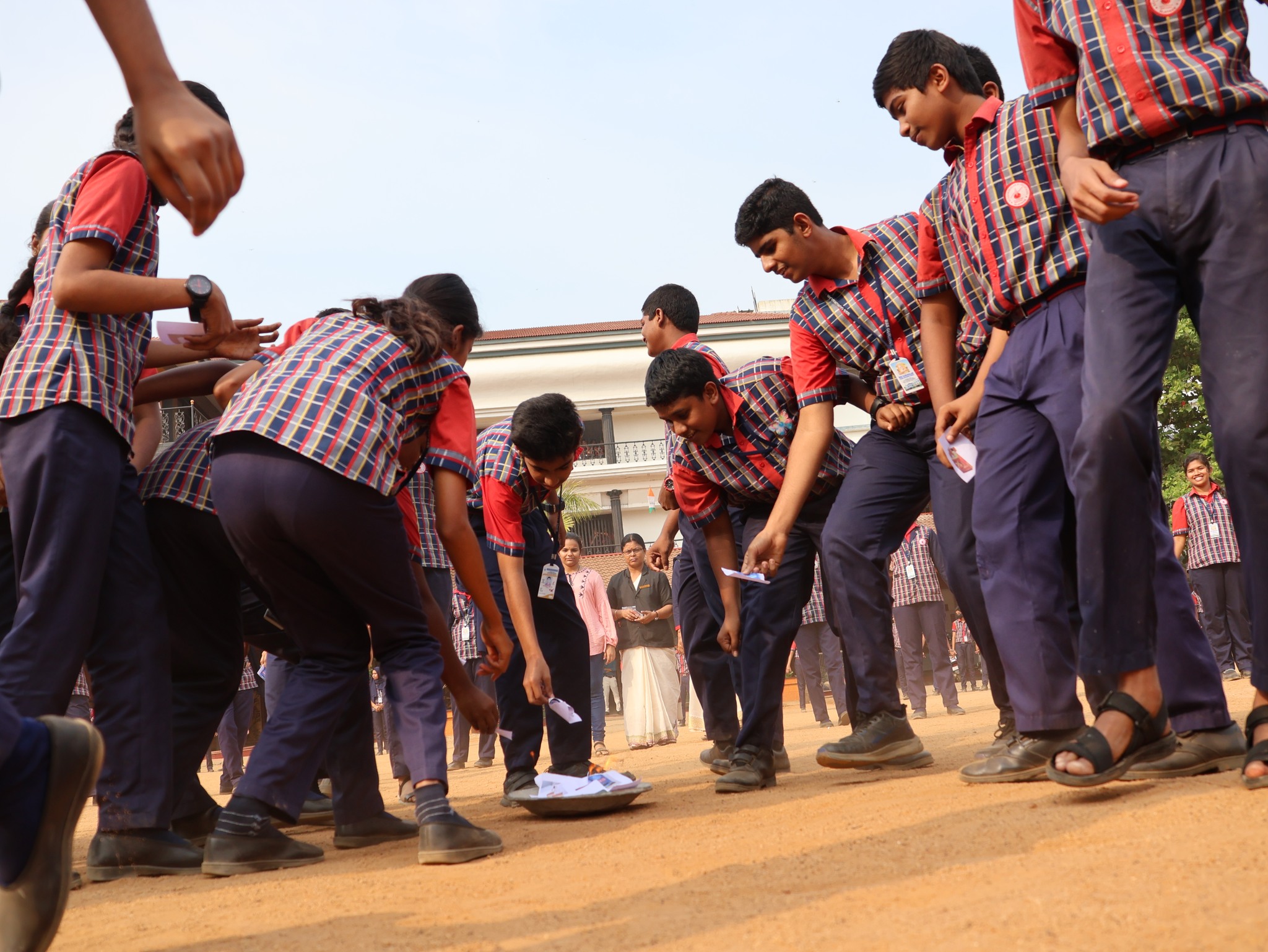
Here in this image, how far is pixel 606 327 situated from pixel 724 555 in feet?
143

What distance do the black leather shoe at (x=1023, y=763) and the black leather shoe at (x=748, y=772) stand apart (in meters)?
1.15

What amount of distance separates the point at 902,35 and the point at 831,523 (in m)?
1.86

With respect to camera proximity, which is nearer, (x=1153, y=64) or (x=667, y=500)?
(x=1153, y=64)

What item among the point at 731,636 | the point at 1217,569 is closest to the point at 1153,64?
the point at 731,636

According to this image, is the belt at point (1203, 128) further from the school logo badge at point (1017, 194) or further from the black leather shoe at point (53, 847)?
the black leather shoe at point (53, 847)

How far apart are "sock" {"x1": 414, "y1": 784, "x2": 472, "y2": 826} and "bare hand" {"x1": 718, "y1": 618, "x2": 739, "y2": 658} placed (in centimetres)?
208

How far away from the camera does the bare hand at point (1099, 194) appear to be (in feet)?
8.55

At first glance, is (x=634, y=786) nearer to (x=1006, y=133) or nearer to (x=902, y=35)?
(x=1006, y=133)

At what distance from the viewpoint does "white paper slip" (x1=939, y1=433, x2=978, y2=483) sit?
3686 mm

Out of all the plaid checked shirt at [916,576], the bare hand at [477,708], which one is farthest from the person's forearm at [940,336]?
the plaid checked shirt at [916,576]

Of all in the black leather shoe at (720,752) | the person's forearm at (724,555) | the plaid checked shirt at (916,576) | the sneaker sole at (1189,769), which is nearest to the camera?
the sneaker sole at (1189,769)

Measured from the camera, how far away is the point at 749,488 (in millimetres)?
4992

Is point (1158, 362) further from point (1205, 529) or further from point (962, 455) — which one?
point (1205, 529)

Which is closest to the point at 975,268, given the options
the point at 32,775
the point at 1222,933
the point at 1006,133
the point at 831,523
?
the point at 1006,133
